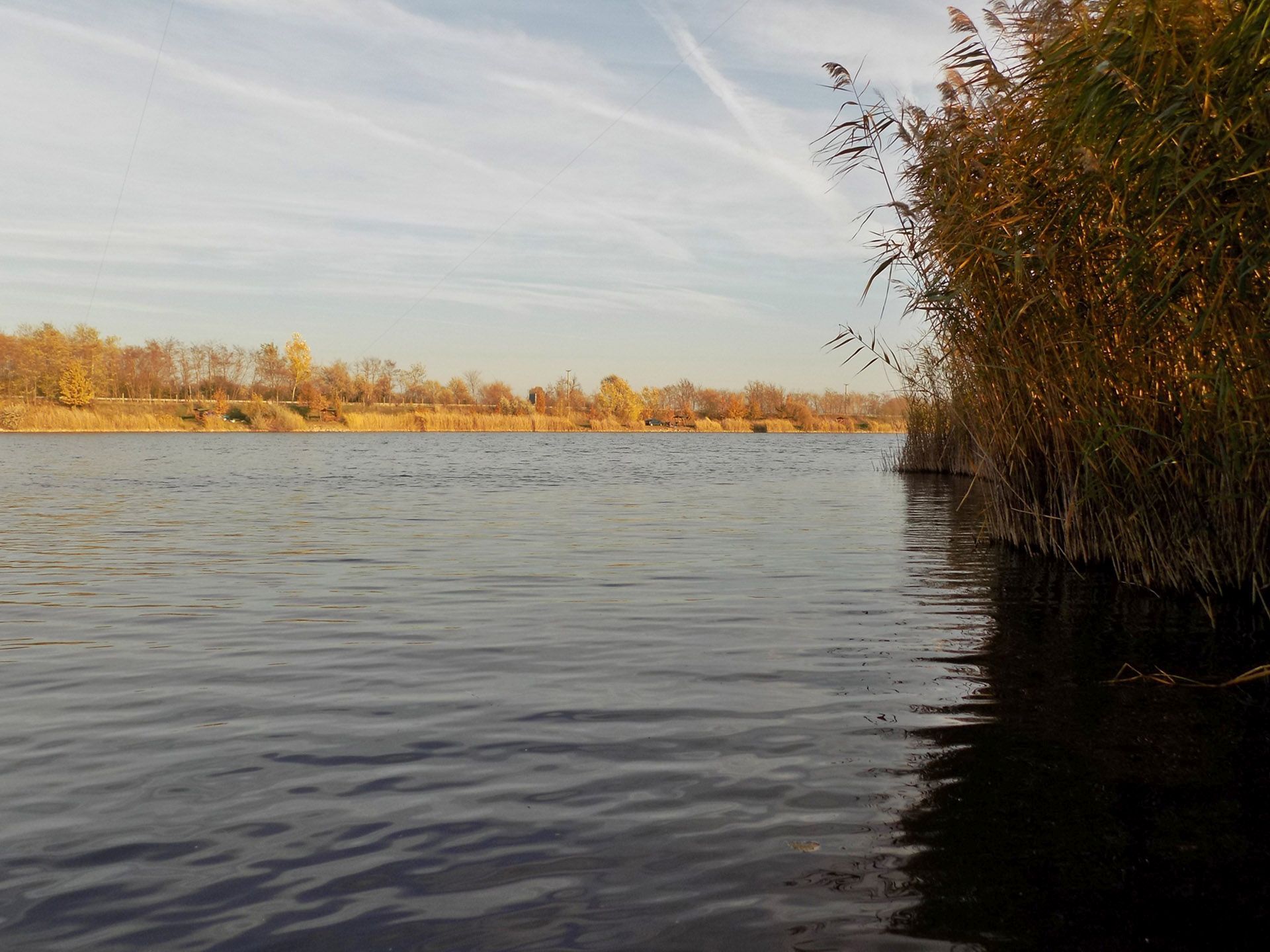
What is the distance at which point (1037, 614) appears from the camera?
276 inches

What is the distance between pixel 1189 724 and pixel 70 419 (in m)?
58.6

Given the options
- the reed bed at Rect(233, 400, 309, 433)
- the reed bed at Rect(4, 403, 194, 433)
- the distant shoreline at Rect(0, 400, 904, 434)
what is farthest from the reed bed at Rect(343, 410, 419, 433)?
the reed bed at Rect(4, 403, 194, 433)

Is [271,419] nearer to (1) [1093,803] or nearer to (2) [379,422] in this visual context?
(2) [379,422]

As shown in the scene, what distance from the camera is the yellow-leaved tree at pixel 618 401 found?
252ft

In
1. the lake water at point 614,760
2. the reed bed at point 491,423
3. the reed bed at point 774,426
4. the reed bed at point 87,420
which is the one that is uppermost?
the reed bed at point 774,426

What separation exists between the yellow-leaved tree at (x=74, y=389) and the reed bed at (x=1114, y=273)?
191ft

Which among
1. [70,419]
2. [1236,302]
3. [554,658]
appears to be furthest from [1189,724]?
[70,419]

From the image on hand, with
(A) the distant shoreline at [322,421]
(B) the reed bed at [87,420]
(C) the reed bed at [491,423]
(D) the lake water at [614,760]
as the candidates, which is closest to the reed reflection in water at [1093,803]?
(D) the lake water at [614,760]

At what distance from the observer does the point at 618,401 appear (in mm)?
81125

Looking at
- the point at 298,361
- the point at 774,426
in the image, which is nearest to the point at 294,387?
the point at 298,361

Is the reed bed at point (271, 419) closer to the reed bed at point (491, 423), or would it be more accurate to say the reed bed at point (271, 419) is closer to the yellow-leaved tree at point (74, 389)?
the reed bed at point (491, 423)

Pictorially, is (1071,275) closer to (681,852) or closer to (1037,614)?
(1037,614)

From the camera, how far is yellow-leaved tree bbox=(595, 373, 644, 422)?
76.8m

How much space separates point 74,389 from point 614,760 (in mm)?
61228
